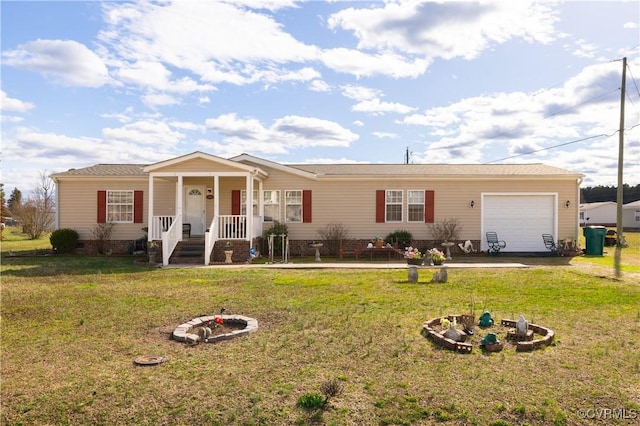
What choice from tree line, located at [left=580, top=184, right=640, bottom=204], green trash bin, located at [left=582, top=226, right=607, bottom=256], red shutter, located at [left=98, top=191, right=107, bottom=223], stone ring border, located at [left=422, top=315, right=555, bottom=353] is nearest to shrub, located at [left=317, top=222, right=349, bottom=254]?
red shutter, located at [left=98, top=191, right=107, bottom=223]

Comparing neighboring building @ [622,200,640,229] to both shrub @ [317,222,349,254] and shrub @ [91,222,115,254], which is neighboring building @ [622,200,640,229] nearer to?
shrub @ [317,222,349,254]

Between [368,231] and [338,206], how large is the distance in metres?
1.53

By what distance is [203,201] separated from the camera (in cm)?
1769

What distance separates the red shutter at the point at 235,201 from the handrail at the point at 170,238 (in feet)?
8.32

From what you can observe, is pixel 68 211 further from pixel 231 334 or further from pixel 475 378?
pixel 475 378

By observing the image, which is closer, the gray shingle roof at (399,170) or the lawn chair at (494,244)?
the lawn chair at (494,244)

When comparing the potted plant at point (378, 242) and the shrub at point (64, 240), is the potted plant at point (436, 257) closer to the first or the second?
the potted plant at point (378, 242)

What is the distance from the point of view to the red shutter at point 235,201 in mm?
17219

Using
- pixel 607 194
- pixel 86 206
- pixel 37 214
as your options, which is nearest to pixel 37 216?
pixel 37 214

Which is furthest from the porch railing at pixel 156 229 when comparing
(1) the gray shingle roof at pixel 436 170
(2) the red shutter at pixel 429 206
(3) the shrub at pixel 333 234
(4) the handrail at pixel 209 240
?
(2) the red shutter at pixel 429 206

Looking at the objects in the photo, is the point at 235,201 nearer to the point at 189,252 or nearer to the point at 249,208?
the point at 249,208

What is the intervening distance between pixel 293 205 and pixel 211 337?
39.9ft

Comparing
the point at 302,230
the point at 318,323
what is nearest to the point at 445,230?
the point at 302,230

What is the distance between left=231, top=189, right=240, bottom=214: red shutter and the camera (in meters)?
17.2
